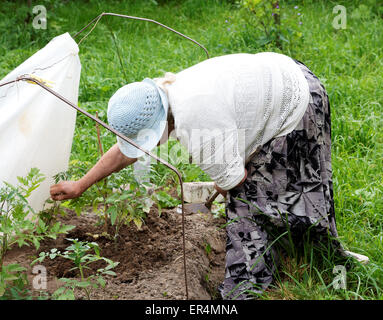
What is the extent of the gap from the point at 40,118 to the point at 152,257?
2.79 feet

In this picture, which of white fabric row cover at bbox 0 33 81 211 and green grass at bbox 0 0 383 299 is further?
green grass at bbox 0 0 383 299

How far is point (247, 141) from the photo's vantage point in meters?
2.23

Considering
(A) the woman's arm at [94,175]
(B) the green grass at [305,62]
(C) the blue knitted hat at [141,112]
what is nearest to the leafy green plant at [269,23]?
(B) the green grass at [305,62]

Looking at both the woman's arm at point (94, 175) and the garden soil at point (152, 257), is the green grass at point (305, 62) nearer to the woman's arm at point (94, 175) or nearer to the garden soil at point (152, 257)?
the garden soil at point (152, 257)

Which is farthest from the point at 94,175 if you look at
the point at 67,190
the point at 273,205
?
the point at 273,205

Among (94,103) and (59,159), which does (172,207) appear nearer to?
(59,159)

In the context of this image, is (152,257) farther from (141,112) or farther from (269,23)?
(269,23)

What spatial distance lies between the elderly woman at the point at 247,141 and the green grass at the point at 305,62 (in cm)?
19

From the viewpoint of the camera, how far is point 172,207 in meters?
3.21

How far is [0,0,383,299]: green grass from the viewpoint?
2488mm

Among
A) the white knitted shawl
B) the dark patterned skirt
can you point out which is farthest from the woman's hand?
the dark patterned skirt

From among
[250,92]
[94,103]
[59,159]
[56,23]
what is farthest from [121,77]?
[250,92]

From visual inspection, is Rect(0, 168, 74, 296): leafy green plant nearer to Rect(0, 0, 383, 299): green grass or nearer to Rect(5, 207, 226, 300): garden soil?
Rect(5, 207, 226, 300): garden soil
